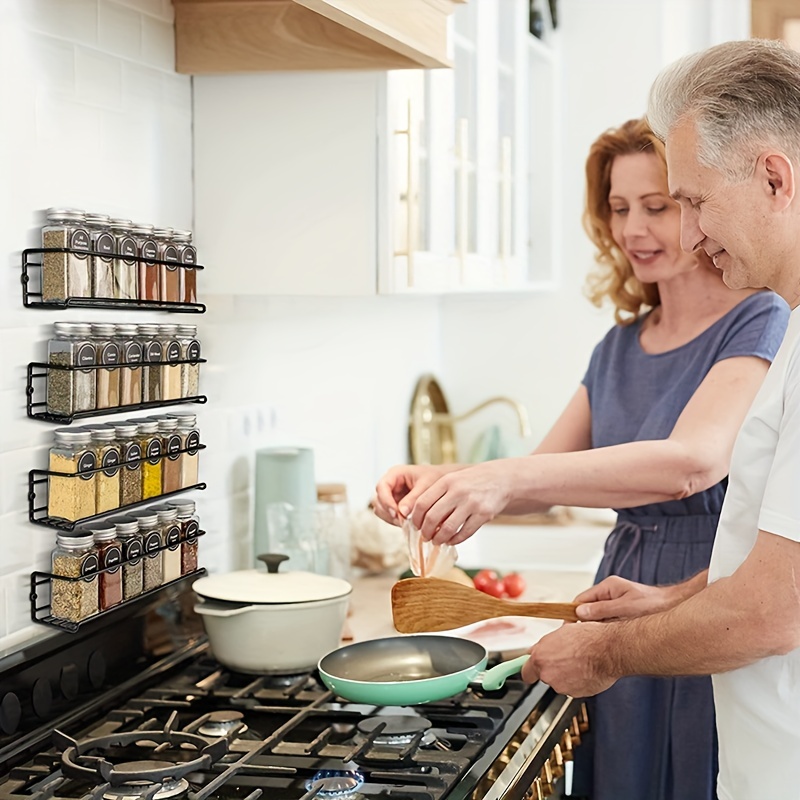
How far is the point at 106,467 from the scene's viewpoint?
176 centimetres

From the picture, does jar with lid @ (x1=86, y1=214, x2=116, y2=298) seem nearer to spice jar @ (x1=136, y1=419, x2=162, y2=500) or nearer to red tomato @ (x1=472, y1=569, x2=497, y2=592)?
spice jar @ (x1=136, y1=419, x2=162, y2=500)

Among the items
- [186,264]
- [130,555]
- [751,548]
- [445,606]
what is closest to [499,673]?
[445,606]

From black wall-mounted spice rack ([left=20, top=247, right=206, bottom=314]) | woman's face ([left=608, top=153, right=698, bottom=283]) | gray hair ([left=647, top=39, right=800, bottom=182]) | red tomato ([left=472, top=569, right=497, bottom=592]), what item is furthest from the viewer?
red tomato ([left=472, top=569, right=497, bottom=592])

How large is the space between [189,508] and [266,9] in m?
0.81

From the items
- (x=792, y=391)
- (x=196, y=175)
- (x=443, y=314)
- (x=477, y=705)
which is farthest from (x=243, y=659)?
(x=443, y=314)

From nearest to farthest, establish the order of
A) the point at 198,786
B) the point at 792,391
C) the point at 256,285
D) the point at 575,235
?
the point at 792,391
the point at 198,786
the point at 256,285
the point at 575,235

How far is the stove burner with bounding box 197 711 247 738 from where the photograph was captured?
1733 mm

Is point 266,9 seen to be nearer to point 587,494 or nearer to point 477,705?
point 587,494

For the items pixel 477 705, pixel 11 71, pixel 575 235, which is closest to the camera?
pixel 11 71

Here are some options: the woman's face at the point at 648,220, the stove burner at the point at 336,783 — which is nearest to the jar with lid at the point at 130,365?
the stove burner at the point at 336,783

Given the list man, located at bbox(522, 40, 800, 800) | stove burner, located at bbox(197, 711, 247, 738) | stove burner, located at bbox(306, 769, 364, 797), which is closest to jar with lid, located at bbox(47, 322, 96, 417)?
stove burner, located at bbox(197, 711, 247, 738)

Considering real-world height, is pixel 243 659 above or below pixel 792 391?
below

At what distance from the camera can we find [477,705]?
6.08 ft

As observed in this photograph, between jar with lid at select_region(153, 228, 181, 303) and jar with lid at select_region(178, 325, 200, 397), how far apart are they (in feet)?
0.18
